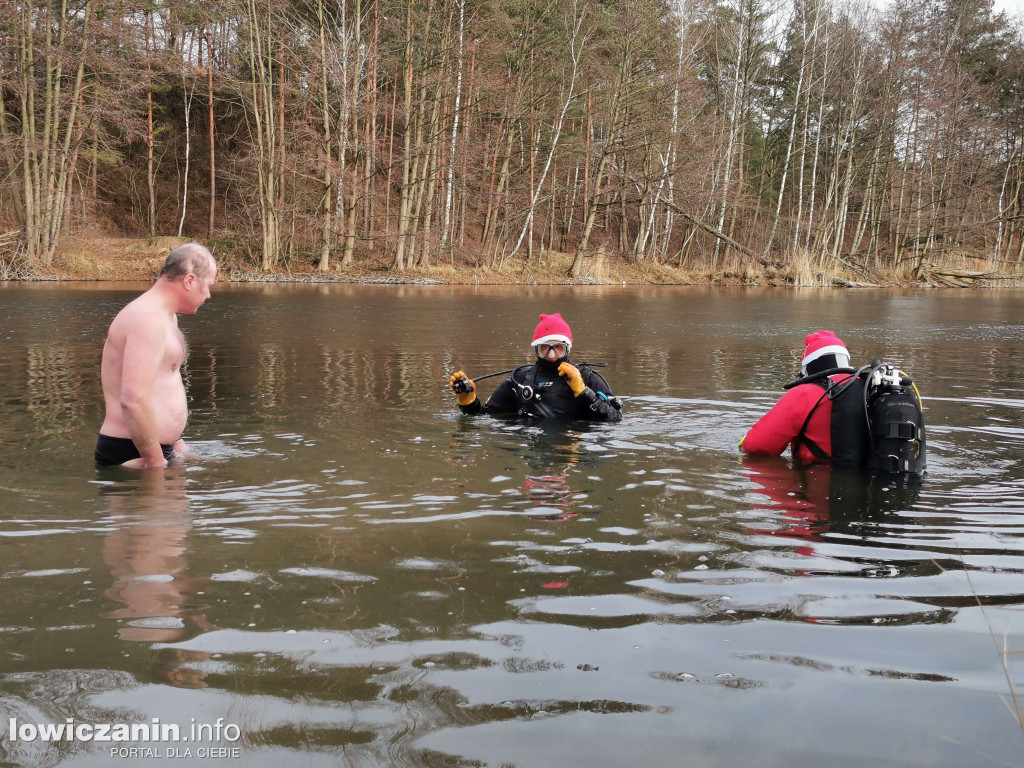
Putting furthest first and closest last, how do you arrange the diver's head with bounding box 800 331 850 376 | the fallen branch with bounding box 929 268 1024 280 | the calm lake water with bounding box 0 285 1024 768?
the fallen branch with bounding box 929 268 1024 280, the diver's head with bounding box 800 331 850 376, the calm lake water with bounding box 0 285 1024 768

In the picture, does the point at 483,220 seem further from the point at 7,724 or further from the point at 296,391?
the point at 7,724

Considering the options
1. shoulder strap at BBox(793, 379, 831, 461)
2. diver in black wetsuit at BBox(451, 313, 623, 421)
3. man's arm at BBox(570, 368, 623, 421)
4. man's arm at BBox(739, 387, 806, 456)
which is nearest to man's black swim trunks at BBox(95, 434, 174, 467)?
diver in black wetsuit at BBox(451, 313, 623, 421)

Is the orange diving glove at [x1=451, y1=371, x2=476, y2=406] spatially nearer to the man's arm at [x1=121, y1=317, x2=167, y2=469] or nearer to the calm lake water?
the calm lake water

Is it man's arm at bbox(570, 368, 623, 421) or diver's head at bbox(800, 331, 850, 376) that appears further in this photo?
man's arm at bbox(570, 368, 623, 421)

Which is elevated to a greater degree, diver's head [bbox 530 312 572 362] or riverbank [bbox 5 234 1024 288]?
riverbank [bbox 5 234 1024 288]

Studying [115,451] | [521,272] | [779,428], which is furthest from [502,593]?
[521,272]

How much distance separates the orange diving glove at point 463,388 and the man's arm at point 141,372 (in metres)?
2.83

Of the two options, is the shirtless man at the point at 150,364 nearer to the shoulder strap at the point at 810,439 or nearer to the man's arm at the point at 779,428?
the man's arm at the point at 779,428

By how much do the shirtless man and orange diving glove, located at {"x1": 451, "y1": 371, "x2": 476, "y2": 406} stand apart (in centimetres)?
258

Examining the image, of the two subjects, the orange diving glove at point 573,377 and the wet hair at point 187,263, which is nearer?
the wet hair at point 187,263

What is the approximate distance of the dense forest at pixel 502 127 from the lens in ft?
103

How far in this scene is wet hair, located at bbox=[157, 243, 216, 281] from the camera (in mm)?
5293

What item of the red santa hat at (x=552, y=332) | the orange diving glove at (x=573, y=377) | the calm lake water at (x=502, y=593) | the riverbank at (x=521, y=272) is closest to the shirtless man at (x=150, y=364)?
the calm lake water at (x=502, y=593)

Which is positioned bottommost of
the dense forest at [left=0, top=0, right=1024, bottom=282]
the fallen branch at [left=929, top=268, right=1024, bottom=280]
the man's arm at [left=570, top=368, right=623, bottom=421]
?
the man's arm at [left=570, top=368, right=623, bottom=421]
